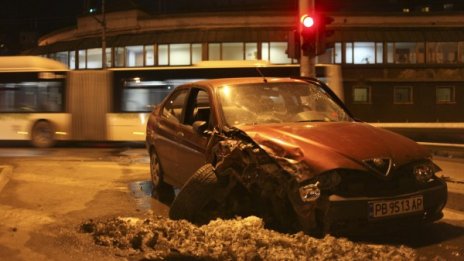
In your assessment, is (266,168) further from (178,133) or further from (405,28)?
(405,28)

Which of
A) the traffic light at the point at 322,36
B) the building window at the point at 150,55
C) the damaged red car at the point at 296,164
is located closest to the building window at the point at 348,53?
the building window at the point at 150,55

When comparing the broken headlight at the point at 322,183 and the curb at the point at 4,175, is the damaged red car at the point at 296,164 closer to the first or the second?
the broken headlight at the point at 322,183

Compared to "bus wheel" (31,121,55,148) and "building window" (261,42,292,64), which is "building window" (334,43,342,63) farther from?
"bus wheel" (31,121,55,148)

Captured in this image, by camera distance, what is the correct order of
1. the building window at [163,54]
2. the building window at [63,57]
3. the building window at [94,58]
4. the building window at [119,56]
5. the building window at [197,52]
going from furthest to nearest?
the building window at [63,57]
the building window at [94,58]
the building window at [119,56]
the building window at [163,54]
the building window at [197,52]

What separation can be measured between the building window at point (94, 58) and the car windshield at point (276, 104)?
36658 millimetres

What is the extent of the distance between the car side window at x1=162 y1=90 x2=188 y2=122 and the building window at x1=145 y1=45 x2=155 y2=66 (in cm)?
3185

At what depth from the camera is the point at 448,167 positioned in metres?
12.1

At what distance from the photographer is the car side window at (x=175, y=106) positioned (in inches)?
312

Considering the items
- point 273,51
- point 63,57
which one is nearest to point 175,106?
point 273,51

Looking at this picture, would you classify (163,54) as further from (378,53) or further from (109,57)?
(378,53)

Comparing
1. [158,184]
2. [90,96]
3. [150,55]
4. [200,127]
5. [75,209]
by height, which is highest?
[150,55]

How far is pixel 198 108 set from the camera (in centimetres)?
745

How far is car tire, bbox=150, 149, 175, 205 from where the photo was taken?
853cm

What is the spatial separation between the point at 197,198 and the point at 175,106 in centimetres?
243
